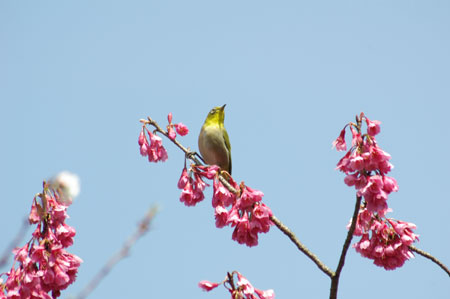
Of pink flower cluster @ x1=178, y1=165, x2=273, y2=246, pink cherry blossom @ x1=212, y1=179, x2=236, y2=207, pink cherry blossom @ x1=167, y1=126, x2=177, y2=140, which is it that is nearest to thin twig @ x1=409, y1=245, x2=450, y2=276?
pink flower cluster @ x1=178, y1=165, x2=273, y2=246

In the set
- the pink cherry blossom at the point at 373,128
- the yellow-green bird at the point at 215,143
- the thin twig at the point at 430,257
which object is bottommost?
the thin twig at the point at 430,257

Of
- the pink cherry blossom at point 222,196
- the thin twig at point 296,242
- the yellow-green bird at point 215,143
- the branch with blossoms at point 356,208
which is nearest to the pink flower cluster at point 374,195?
the branch with blossoms at point 356,208

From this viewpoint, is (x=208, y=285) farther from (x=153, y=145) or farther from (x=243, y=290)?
(x=153, y=145)

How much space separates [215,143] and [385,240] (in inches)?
163

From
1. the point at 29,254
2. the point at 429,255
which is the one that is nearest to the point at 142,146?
the point at 29,254

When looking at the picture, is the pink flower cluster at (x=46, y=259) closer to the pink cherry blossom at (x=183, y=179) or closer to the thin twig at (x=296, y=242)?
the pink cherry blossom at (x=183, y=179)

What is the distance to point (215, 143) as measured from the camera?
8.01 metres

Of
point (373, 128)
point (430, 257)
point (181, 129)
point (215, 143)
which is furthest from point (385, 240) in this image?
point (215, 143)

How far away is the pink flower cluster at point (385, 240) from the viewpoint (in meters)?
4.12

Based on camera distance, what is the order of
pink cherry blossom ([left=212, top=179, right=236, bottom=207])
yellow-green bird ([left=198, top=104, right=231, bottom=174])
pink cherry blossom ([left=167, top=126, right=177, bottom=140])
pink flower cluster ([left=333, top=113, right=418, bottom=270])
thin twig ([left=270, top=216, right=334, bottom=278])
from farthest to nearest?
yellow-green bird ([left=198, top=104, right=231, bottom=174]), pink cherry blossom ([left=167, top=126, right=177, bottom=140]), pink cherry blossom ([left=212, top=179, right=236, bottom=207]), thin twig ([left=270, top=216, right=334, bottom=278]), pink flower cluster ([left=333, top=113, right=418, bottom=270])

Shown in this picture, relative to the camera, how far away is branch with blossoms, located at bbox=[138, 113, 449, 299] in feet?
11.7

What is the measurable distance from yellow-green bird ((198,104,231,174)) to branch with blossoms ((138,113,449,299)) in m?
3.26

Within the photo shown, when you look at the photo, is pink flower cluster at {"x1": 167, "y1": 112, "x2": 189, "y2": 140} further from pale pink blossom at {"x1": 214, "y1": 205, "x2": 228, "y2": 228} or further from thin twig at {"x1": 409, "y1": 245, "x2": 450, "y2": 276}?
thin twig at {"x1": 409, "y1": 245, "x2": 450, "y2": 276}

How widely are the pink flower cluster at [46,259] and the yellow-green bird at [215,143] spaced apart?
4.24m
